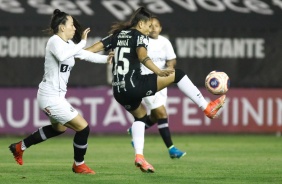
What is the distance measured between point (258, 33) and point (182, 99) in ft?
7.32

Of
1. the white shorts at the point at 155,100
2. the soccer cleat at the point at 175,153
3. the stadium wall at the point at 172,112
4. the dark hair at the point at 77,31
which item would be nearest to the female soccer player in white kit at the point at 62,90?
the dark hair at the point at 77,31

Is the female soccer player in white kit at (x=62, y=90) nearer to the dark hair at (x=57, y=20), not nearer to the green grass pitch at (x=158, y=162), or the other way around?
the dark hair at (x=57, y=20)

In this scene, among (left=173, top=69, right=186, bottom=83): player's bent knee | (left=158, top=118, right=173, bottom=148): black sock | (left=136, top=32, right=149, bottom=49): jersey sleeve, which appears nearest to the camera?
(left=136, top=32, right=149, bottom=49): jersey sleeve

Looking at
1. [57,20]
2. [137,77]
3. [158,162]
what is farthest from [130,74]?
[158,162]

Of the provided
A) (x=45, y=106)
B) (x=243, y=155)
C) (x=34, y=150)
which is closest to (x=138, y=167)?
(x=45, y=106)

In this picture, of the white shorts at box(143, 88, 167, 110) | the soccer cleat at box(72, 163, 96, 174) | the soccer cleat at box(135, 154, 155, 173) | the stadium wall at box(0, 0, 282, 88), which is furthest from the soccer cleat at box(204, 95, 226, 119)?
the stadium wall at box(0, 0, 282, 88)

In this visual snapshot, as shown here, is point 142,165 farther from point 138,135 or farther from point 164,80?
point 164,80

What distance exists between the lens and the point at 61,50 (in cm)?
1137

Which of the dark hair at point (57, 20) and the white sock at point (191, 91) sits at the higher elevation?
the dark hair at point (57, 20)

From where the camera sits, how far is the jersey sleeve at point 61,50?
11352mm

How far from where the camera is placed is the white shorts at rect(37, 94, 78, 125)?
1156 cm

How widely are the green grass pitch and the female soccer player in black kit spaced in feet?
2.30

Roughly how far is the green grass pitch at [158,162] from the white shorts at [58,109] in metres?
0.69

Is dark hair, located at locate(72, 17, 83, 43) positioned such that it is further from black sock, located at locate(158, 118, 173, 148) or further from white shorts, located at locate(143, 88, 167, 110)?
black sock, located at locate(158, 118, 173, 148)
